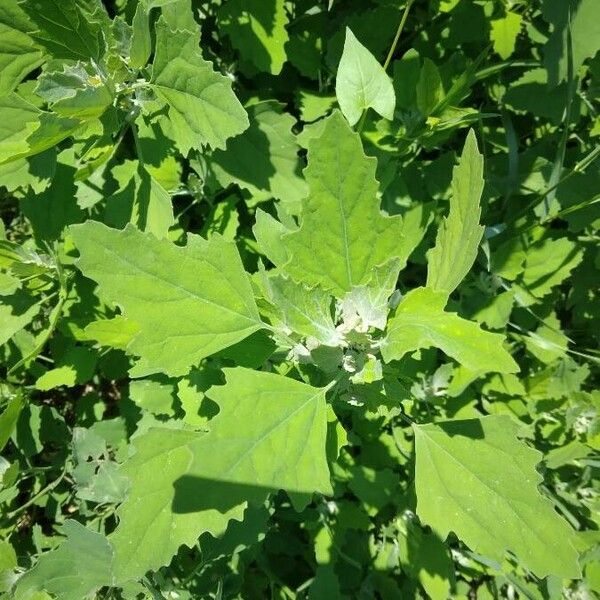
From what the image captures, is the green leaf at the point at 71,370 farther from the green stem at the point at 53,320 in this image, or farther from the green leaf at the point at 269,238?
the green leaf at the point at 269,238

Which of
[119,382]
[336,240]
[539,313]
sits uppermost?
[336,240]

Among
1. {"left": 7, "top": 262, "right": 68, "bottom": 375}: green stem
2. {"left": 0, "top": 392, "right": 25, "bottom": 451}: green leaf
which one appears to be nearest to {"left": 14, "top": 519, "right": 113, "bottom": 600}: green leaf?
{"left": 0, "top": 392, "right": 25, "bottom": 451}: green leaf

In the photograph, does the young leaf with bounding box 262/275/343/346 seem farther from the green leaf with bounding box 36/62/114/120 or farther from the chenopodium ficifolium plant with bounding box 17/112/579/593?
the green leaf with bounding box 36/62/114/120

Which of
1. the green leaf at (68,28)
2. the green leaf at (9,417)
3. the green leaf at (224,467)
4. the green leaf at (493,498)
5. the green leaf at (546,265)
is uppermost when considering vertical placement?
the green leaf at (68,28)

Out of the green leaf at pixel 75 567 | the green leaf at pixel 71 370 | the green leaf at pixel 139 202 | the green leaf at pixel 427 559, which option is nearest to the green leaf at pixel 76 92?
the green leaf at pixel 139 202

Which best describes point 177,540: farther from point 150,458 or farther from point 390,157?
point 390,157

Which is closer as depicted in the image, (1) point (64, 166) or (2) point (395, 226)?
(2) point (395, 226)

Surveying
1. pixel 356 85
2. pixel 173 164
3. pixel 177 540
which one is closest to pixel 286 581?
pixel 177 540

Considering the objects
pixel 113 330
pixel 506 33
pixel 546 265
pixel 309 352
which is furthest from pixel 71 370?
pixel 506 33
